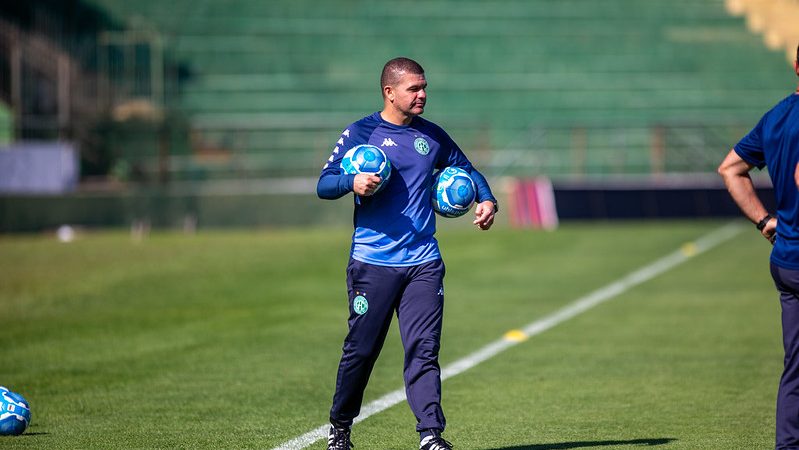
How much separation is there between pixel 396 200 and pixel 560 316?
7.59 meters

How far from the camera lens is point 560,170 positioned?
1190 inches

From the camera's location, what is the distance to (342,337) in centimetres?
1295

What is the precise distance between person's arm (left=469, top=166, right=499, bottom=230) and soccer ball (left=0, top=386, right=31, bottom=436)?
9.03 ft

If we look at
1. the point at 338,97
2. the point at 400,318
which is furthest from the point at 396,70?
the point at 338,97

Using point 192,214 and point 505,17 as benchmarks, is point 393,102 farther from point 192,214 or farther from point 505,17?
point 505,17

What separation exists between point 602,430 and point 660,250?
13.6m

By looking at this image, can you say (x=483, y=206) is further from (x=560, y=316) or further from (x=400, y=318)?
(x=560, y=316)

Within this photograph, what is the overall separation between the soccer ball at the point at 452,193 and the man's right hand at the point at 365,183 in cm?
55

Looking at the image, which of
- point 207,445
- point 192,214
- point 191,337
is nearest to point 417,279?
point 207,445

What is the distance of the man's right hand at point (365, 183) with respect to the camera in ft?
21.5

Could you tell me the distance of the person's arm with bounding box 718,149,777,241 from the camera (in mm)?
6230

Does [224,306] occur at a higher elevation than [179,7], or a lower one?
lower

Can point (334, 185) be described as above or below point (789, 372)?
above

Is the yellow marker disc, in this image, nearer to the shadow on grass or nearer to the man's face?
the shadow on grass
